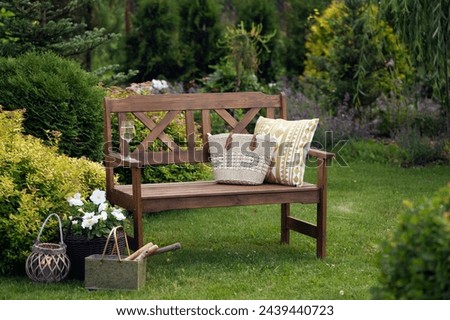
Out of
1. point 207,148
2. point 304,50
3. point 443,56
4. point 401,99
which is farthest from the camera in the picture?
point 304,50

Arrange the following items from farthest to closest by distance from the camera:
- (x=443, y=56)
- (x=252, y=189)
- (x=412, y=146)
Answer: (x=412, y=146) → (x=443, y=56) → (x=252, y=189)

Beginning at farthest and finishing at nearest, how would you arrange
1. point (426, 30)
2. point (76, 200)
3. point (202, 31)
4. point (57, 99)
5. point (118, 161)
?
1. point (202, 31)
2. point (426, 30)
3. point (57, 99)
4. point (118, 161)
5. point (76, 200)

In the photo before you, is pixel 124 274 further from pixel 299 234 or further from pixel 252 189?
pixel 299 234

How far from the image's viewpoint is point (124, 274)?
4762 mm

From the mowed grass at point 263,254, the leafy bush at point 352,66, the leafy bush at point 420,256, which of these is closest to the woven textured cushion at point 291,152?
the mowed grass at point 263,254

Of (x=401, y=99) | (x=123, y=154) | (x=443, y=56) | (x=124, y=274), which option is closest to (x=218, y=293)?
(x=124, y=274)

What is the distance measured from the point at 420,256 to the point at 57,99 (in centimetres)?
418

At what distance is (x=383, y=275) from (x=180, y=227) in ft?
12.1

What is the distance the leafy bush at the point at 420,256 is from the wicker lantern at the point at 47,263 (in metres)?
2.34

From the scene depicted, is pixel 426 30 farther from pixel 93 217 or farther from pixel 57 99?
pixel 93 217

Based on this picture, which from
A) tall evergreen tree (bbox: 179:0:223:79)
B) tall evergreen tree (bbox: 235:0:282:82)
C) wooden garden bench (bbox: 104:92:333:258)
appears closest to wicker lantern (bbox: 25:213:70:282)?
wooden garden bench (bbox: 104:92:333:258)

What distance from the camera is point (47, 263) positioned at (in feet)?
16.0

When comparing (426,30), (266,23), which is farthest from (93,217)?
(266,23)

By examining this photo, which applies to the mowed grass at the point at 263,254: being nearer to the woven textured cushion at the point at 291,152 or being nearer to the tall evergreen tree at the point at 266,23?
the woven textured cushion at the point at 291,152
